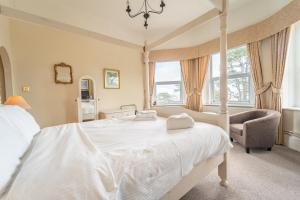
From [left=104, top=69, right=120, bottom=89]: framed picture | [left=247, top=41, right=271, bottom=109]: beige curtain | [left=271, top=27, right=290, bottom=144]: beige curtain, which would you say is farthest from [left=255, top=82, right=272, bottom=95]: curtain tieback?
[left=104, top=69, right=120, bottom=89]: framed picture

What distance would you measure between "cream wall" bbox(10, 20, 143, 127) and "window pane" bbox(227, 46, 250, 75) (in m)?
2.52

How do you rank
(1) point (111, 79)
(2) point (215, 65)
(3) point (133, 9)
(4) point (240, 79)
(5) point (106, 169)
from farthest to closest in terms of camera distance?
1. (2) point (215, 65)
2. (1) point (111, 79)
3. (4) point (240, 79)
4. (3) point (133, 9)
5. (5) point (106, 169)

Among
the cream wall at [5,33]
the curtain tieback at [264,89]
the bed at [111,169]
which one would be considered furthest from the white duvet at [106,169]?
the curtain tieback at [264,89]

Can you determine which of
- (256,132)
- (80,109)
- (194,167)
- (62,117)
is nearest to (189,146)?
(194,167)

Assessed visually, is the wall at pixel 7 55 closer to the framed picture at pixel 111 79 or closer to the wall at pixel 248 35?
the framed picture at pixel 111 79

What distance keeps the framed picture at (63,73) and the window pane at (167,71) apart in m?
2.63

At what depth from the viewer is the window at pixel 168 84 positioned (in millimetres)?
5062

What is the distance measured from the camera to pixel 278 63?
3002mm

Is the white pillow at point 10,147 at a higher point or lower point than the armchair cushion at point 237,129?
higher

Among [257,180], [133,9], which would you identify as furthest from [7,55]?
[257,180]

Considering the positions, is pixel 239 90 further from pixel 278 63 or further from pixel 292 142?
pixel 292 142

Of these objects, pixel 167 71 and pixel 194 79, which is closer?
pixel 194 79

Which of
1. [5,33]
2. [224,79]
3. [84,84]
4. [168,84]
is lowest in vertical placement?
[224,79]

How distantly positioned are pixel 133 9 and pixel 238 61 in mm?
2858
